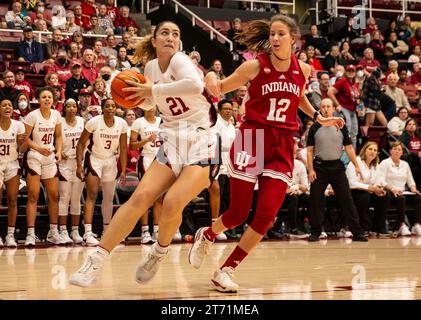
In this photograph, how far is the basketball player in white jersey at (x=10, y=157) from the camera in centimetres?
963

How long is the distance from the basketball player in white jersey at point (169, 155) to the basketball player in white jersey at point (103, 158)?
15.4ft

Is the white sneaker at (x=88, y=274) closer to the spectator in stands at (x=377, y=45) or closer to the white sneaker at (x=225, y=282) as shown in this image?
the white sneaker at (x=225, y=282)

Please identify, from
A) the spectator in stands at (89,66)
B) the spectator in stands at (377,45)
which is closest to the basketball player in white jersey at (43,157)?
the spectator in stands at (89,66)

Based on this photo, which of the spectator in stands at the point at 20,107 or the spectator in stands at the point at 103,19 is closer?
the spectator in stands at the point at 20,107

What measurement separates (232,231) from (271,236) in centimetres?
65

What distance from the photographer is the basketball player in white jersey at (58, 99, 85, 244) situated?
33.1 ft

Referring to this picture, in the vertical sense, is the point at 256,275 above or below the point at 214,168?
below

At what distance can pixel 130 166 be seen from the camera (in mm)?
11055

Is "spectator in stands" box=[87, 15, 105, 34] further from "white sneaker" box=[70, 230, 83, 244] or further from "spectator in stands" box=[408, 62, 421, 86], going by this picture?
"spectator in stands" box=[408, 62, 421, 86]

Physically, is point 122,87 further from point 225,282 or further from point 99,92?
point 99,92
